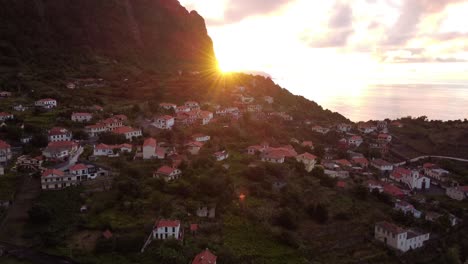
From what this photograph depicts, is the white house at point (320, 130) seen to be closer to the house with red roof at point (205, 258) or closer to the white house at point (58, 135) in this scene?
the white house at point (58, 135)

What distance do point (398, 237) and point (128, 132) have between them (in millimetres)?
26106

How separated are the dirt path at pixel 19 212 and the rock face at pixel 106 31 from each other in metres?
45.6

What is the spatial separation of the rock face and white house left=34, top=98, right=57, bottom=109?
868 inches

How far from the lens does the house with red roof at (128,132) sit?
38.4 metres

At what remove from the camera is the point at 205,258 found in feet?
65.0

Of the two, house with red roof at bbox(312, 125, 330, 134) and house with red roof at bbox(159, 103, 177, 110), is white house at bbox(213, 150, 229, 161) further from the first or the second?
house with red roof at bbox(312, 125, 330, 134)

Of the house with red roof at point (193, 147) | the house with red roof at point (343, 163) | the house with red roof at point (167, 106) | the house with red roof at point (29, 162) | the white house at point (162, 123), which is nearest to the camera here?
the house with red roof at point (29, 162)

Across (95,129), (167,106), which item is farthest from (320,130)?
(95,129)

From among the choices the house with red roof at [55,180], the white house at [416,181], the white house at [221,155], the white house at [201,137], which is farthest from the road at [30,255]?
the white house at [416,181]

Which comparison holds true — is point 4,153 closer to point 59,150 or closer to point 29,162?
point 29,162

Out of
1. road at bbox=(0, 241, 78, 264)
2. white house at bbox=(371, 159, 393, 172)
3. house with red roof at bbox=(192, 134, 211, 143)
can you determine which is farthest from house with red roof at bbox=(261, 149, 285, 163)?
road at bbox=(0, 241, 78, 264)

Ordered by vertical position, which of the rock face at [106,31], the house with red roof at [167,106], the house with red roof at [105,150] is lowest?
the house with red roof at [105,150]

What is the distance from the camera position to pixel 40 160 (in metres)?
30.0

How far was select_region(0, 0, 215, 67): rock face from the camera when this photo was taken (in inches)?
2854
